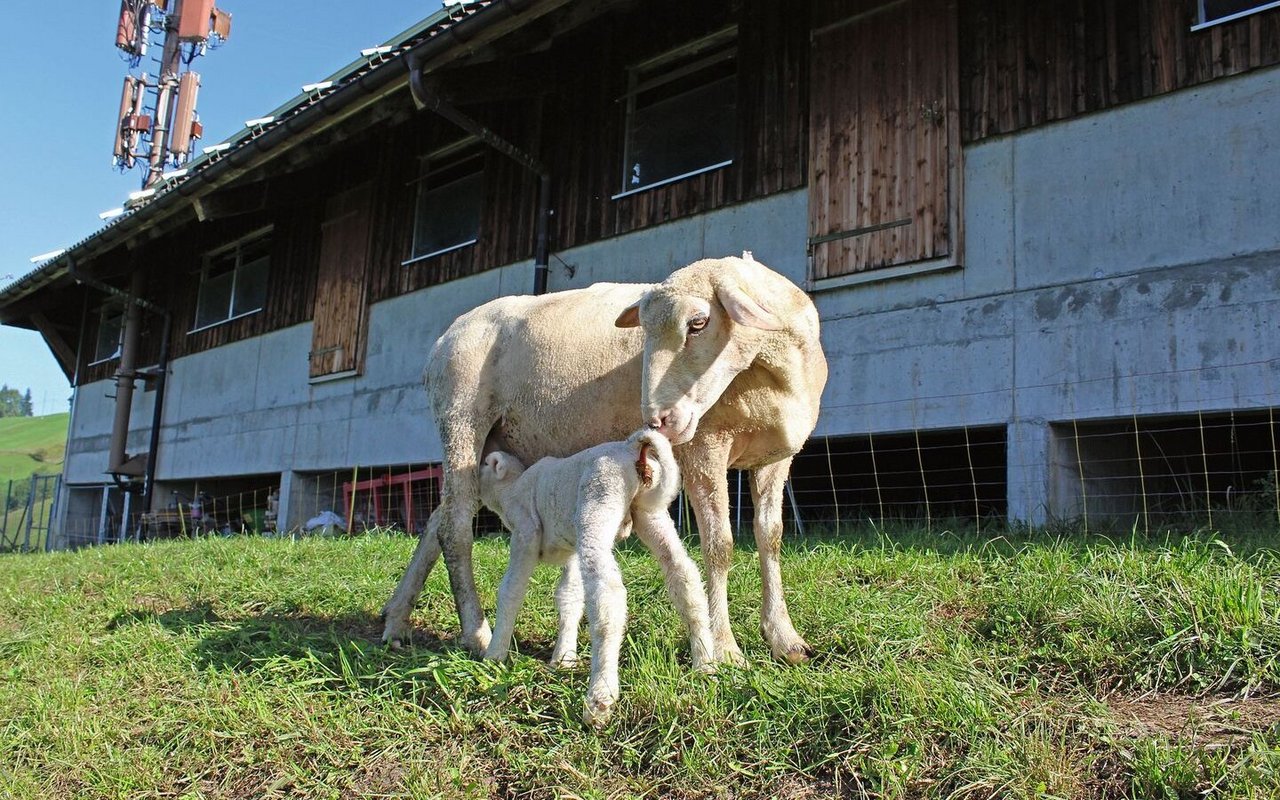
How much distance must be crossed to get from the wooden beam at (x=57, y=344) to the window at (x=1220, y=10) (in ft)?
83.0

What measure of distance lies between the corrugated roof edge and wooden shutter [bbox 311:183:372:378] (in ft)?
5.50

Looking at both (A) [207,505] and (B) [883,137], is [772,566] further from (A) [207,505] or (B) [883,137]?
(A) [207,505]

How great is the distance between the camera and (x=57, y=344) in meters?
24.8

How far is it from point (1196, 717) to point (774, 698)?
150cm

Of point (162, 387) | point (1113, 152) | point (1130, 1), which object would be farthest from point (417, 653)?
point (162, 387)

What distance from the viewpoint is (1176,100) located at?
7.77 m

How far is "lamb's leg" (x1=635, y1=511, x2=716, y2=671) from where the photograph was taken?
4188 mm

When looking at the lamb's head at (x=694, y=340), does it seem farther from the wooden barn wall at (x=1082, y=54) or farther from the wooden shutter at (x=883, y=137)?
the wooden barn wall at (x=1082, y=54)

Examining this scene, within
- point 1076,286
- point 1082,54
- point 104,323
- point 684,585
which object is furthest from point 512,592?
point 104,323

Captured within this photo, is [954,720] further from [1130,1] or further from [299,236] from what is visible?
[299,236]

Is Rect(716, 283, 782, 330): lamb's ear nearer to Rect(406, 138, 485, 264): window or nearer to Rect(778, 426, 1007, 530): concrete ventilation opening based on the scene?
Rect(778, 426, 1007, 530): concrete ventilation opening

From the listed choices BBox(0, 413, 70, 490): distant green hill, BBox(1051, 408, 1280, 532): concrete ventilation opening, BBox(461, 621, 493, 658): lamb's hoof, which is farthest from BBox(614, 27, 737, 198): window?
BBox(0, 413, 70, 490): distant green hill

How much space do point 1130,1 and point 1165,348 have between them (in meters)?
2.98

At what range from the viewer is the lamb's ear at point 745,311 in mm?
4348
